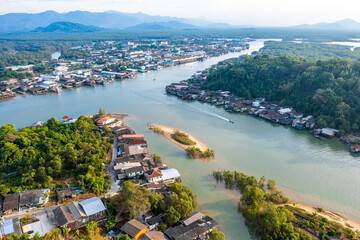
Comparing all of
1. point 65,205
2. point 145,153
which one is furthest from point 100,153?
point 65,205

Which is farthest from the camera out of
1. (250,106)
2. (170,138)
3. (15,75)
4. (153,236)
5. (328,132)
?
(15,75)

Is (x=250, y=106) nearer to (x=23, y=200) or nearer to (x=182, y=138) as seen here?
(x=182, y=138)

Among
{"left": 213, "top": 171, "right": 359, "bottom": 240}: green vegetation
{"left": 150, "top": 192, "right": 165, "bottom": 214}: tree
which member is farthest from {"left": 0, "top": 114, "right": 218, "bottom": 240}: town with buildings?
{"left": 213, "top": 171, "right": 359, "bottom": 240}: green vegetation

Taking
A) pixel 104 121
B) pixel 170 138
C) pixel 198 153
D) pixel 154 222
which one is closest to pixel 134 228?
pixel 154 222

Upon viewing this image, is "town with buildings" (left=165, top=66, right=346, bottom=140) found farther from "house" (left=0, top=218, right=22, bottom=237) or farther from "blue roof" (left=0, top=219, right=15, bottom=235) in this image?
"blue roof" (left=0, top=219, right=15, bottom=235)

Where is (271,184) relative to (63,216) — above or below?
below

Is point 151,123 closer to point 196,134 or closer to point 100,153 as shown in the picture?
point 196,134
